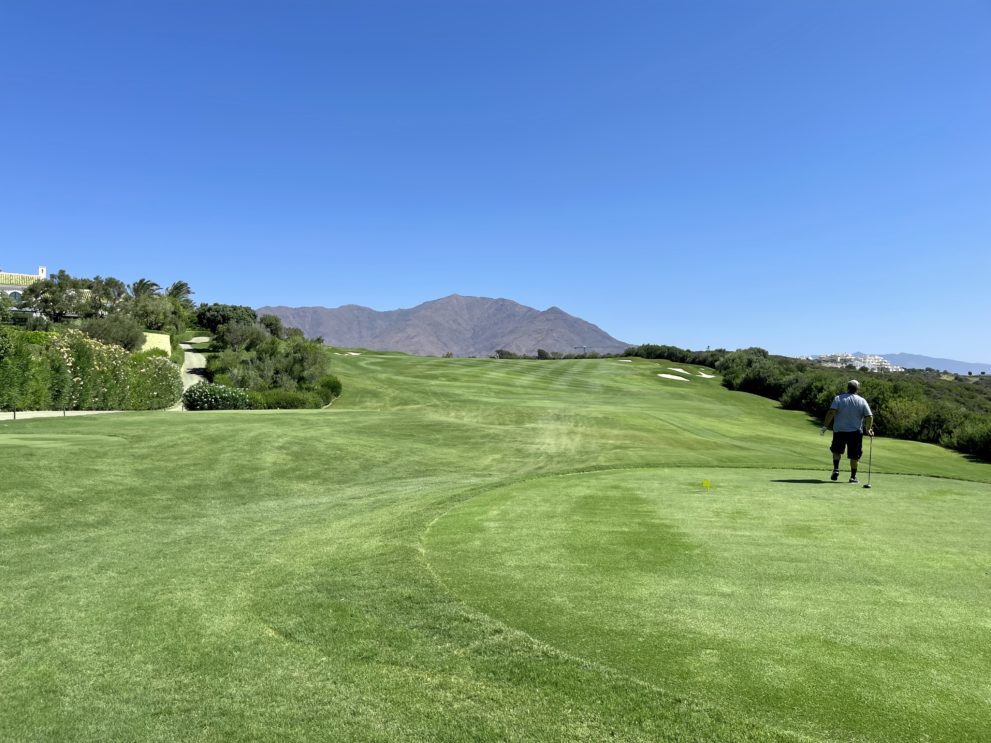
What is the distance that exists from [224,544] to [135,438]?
326 inches

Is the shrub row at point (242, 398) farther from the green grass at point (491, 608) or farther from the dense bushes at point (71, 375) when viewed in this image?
the green grass at point (491, 608)

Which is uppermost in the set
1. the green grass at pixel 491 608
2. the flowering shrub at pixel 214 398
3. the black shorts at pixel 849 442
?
the black shorts at pixel 849 442

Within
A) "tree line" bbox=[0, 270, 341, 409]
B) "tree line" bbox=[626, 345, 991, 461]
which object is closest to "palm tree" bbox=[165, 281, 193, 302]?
"tree line" bbox=[0, 270, 341, 409]

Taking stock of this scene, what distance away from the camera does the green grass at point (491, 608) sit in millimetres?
3426

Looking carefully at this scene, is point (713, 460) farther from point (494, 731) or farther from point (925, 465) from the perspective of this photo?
point (494, 731)

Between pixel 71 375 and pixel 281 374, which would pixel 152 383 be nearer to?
pixel 71 375

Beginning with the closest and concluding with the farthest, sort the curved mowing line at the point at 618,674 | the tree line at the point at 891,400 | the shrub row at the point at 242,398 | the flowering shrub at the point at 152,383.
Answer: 1. the curved mowing line at the point at 618,674
2. the flowering shrub at the point at 152,383
3. the shrub row at the point at 242,398
4. the tree line at the point at 891,400

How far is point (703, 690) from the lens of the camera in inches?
136

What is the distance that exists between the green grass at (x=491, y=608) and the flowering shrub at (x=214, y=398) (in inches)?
731

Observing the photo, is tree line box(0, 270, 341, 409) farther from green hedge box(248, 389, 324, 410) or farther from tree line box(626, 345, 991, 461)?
tree line box(626, 345, 991, 461)

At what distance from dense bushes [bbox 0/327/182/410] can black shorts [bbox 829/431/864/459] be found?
89.2ft

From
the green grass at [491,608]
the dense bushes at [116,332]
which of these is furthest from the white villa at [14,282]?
the green grass at [491,608]

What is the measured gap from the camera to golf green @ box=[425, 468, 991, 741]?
3.38 m

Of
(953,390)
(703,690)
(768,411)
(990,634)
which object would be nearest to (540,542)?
(703,690)
